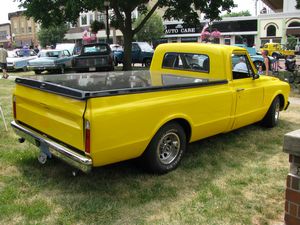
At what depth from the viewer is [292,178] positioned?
2994 millimetres

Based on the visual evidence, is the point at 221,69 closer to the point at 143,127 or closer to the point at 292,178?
the point at 143,127

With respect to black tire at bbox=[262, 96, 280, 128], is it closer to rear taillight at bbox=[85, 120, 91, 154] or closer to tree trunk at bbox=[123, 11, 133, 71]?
rear taillight at bbox=[85, 120, 91, 154]

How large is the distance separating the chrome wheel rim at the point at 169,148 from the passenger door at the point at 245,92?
1408 mm

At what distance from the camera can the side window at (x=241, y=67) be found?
6.47 meters

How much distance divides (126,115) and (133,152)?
51cm

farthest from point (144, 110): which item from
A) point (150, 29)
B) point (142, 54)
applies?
point (150, 29)

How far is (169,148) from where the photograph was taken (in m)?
5.05

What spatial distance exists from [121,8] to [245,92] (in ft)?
53.8

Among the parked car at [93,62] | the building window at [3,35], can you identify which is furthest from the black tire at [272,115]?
the building window at [3,35]

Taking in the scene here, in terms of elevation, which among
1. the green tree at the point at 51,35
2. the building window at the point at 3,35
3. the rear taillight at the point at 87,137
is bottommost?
the rear taillight at the point at 87,137

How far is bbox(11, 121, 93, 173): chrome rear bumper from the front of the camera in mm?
3906

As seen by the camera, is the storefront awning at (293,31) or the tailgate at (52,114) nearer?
the tailgate at (52,114)

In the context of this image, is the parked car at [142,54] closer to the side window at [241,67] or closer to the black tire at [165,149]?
the side window at [241,67]

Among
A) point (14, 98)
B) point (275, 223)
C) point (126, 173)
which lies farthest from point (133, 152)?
point (14, 98)
